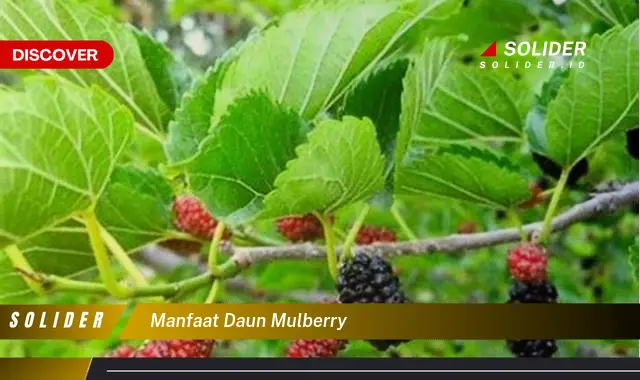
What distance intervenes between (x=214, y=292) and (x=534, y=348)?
0.27m

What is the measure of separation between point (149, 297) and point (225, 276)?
58mm

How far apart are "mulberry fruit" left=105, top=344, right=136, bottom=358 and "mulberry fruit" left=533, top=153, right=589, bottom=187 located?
1.19 ft

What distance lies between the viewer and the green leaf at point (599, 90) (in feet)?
2.23

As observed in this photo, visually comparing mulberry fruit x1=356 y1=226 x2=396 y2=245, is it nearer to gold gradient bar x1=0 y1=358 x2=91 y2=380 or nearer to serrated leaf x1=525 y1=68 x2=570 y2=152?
serrated leaf x1=525 y1=68 x2=570 y2=152

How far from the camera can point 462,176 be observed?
0.70 metres

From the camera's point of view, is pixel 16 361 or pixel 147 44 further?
pixel 16 361

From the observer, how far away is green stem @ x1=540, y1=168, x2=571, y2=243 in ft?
2.45

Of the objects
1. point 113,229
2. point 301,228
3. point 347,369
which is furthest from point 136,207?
point 347,369

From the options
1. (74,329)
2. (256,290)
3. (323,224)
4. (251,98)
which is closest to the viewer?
(251,98)

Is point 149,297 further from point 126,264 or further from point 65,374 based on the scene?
point 65,374

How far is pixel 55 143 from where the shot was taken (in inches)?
22.6

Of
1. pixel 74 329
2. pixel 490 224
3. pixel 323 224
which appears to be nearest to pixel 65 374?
pixel 74 329

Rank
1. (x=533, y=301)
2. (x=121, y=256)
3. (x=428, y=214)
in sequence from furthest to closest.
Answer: (x=428, y=214) < (x=533, y=301) < (x=121, y=256)

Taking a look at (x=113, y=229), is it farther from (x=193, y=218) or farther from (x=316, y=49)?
(x=316, y=49)
